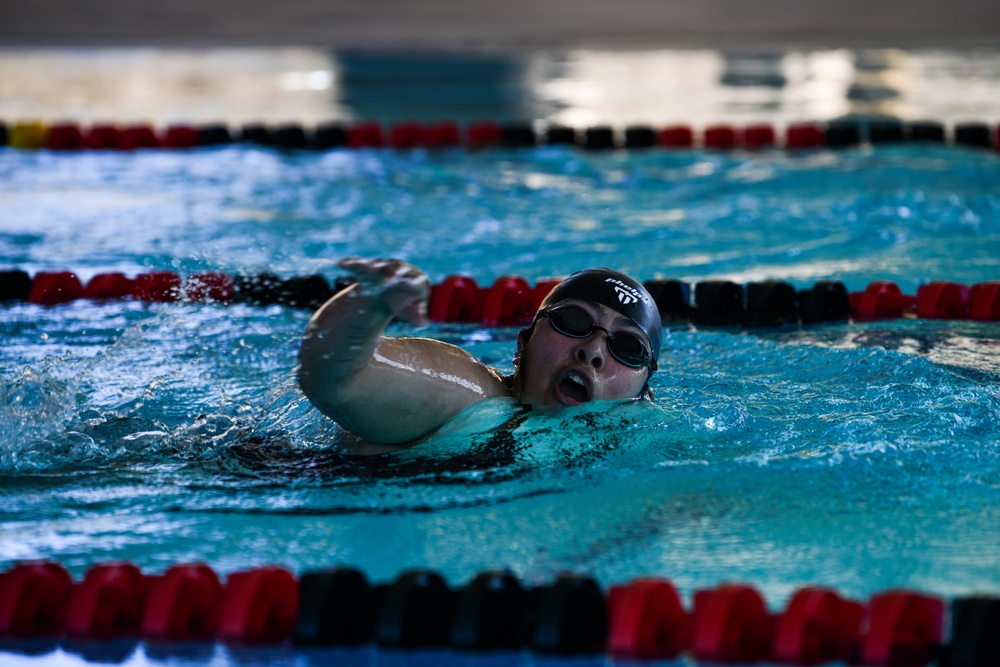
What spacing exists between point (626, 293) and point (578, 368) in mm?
260

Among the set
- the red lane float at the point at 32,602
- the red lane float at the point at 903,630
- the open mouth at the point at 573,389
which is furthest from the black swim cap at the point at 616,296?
the red lane float at the point at 32,602

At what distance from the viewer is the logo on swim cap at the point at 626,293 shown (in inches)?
116

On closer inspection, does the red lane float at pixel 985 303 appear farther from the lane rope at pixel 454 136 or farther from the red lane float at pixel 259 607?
the lane rope at pixel 454 136

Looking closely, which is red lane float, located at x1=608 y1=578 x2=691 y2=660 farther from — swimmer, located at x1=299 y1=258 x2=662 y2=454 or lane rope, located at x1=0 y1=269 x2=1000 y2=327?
lane rope, located at x1=0 y1=269 x2=1000 y2=327

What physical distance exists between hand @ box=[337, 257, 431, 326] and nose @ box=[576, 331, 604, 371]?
2.34 feet

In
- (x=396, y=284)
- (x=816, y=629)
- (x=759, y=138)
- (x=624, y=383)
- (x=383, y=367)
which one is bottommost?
(x=816, y=629)

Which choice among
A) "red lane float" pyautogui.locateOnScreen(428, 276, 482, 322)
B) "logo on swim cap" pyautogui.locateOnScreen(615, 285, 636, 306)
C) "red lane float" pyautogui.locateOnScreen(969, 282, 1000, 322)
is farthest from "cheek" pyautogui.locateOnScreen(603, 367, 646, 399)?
"red lane float" pyautogui.locateOnScreen(969, 282, 1000, 322)

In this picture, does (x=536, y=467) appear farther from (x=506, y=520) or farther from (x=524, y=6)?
(x=524, y=6)

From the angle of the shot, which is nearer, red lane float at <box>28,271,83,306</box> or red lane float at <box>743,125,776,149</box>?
red lane float at <box>28,271,83,306</box>

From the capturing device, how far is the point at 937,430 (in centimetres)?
318

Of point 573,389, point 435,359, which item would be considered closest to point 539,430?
point 573,389

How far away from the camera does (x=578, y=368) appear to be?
282 centimetres

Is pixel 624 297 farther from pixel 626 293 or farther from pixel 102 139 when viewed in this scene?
pixel 102 139

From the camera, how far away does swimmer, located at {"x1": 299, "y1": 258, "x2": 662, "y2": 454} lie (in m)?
2.27
